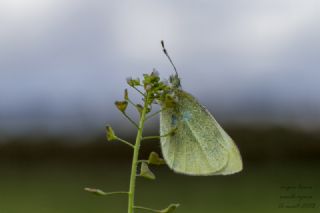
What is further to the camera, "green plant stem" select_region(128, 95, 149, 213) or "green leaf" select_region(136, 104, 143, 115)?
"green leaf" select_region(136, 104, 143, 115)

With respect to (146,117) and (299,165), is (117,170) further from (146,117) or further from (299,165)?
(146,117)

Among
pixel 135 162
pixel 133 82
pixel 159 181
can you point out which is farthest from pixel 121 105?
pixel 159 181

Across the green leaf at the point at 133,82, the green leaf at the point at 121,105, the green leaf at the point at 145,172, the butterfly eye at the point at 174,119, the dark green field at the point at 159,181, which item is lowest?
the dark green field at the point at 159,181

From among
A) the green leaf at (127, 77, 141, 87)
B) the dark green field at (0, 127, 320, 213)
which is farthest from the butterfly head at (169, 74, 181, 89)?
the dark green field at (0, 127, 320, 213)

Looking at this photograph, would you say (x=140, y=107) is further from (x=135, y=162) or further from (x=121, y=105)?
(x=135, y=162)

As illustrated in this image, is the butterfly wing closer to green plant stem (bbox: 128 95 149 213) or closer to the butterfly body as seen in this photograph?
the butterfly body

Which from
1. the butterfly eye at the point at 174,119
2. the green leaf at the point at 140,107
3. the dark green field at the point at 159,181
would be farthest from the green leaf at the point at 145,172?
the dark green field at the point at 159,181

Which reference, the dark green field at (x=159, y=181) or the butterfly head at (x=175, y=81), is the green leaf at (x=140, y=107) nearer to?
the butterfly head at (x=175, y=81)

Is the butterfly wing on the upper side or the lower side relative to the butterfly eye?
lower
